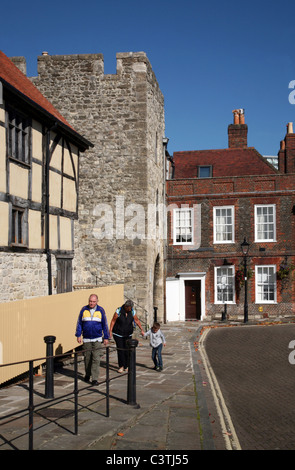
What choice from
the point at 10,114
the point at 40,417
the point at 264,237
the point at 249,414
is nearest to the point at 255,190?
the point at 264,237

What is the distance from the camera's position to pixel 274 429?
7.27m

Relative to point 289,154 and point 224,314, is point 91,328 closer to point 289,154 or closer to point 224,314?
point 224,314

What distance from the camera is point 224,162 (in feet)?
97.2

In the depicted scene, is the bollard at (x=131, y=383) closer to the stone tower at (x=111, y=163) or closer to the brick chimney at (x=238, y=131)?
the stone tower at (x=111, y=163)

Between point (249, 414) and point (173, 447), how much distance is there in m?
2.46

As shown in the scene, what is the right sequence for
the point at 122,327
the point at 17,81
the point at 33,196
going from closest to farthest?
the point at 122,327
the point at 33,196
the point at 17,81

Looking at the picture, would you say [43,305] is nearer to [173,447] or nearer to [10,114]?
[10,114]

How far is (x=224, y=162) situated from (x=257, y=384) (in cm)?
2059

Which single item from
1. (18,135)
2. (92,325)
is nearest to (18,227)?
(18,135)

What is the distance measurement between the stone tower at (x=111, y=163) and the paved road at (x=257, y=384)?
4.52 metres

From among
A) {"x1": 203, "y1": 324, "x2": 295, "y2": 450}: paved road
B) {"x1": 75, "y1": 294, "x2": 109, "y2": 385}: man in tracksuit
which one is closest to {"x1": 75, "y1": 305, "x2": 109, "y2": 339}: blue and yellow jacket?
{"x1": 75, "y1": 294, "x2": 109, "y2": 385}: man in tracksuit

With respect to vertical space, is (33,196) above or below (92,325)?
above
